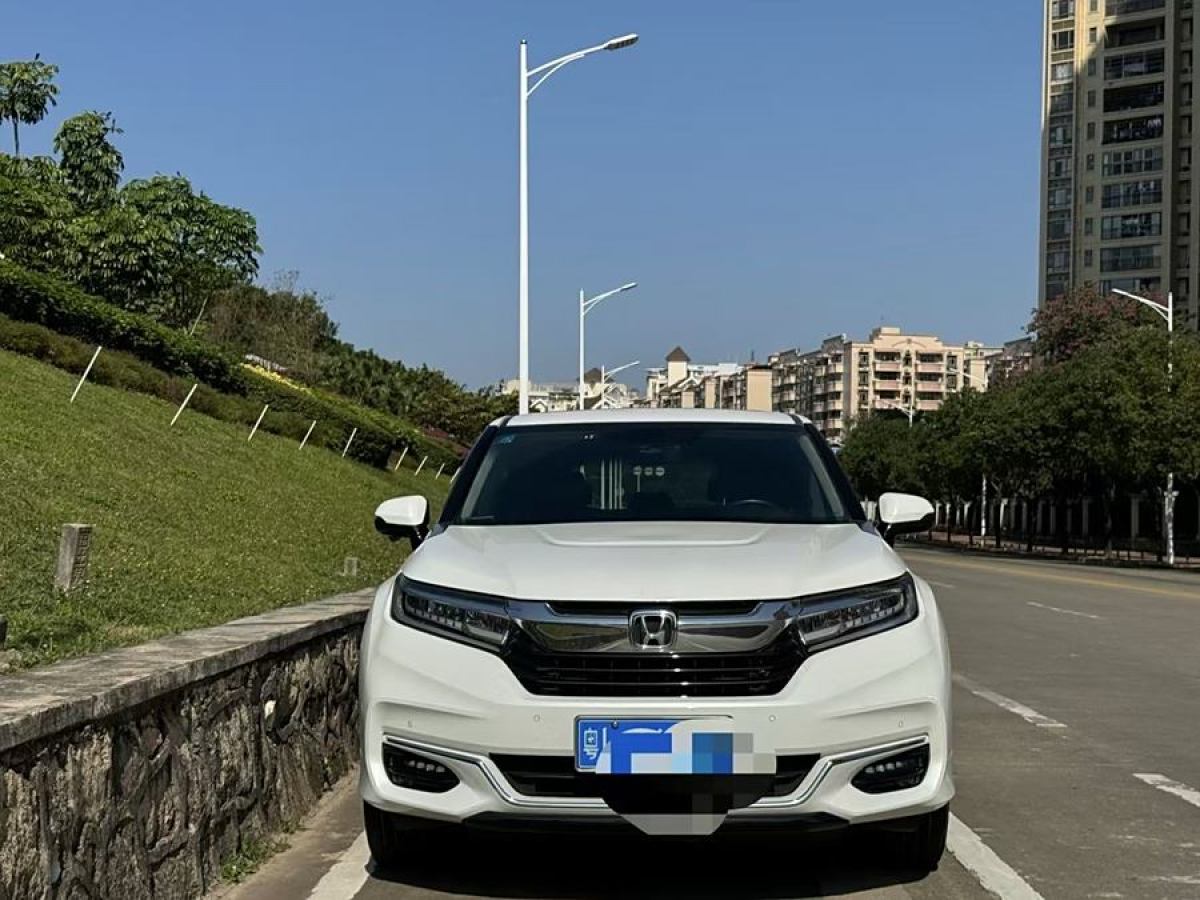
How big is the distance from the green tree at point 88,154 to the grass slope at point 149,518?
23362 mm

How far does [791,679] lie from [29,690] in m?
2.30

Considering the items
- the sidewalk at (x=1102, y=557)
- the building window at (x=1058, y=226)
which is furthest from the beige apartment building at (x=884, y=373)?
the sidewalk at (x=1102, y=557)

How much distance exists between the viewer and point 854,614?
467 cm

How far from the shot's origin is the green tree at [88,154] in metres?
47.7

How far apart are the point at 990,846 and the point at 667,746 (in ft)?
7.06

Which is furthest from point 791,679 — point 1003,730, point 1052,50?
point 1052,50

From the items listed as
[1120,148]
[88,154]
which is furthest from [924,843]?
[1120,148]

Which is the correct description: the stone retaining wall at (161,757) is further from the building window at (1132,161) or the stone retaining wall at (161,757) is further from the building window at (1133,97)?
the building window at (1133,97)

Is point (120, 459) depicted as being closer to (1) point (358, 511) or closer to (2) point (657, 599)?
(1) point (358, 511)

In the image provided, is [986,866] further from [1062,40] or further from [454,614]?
[1062,40]

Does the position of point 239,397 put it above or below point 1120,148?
below

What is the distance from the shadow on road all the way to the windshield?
4.27ft

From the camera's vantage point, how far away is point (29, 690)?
161 inches

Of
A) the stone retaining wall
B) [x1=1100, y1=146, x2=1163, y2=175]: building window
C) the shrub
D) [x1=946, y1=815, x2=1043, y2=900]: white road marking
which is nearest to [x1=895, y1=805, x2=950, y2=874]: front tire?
[x1=946, y1=815, x2=1043, y2=900]: white road marking
